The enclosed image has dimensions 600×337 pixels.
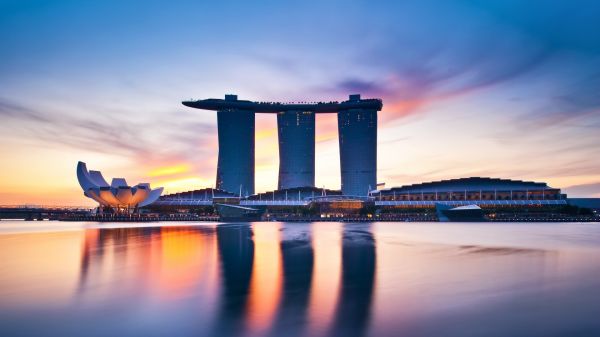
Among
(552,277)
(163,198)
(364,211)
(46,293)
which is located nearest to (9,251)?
(46,293)

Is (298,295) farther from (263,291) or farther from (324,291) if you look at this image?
(263,291)

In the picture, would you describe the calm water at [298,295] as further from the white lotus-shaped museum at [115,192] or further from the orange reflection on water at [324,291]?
the white lotus-shaped museum at [115,192]

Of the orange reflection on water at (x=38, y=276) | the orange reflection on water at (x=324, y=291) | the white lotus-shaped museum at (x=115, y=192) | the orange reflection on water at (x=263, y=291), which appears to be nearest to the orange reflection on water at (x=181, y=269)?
the orange reflection on water at (x=263, y=291)

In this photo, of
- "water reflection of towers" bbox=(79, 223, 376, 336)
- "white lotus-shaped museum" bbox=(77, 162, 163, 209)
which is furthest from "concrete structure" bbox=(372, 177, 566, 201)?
"water reflection of towers" bbox=(79, 223, 376, 336)

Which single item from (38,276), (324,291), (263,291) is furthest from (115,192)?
(324,291)

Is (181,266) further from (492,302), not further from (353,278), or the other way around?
(492,302)

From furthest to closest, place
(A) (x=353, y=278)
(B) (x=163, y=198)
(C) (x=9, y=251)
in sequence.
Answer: (B) (x=163, y=198), (C) (x=9, y=251), (A) (x=353, y=278)
